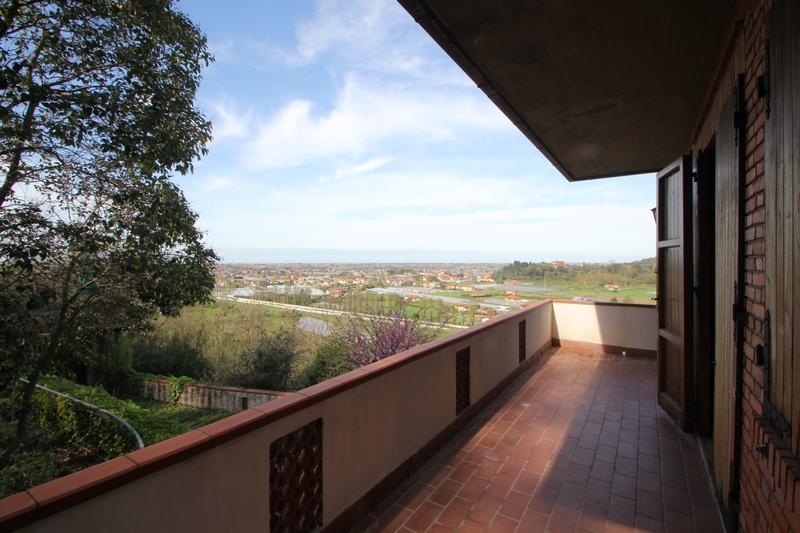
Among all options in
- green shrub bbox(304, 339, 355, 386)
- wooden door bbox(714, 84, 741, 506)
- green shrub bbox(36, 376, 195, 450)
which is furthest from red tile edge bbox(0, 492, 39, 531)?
green shrub bbox(36, 376, 195, 450)

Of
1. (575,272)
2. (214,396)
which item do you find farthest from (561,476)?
(214,396)

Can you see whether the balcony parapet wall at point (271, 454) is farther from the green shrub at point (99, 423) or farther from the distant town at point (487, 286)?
the green shrub at point (99, 423)

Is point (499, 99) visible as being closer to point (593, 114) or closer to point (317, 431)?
point (593, 114)

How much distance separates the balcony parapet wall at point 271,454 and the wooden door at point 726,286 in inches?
68.9

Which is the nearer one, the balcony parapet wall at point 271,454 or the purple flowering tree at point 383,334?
the balcony parapet wall at point 271,454

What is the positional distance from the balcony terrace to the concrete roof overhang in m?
1.95

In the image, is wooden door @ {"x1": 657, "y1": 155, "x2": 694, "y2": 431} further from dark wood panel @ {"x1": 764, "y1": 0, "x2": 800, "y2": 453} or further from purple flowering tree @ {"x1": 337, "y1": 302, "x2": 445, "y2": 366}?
purple flowering tree @ {"x1": 337, "y1": 302, "x2": 445, "y2": 366}

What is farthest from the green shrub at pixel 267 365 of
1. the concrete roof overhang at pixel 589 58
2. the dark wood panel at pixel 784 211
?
the dark wood panel at pixel 784 211

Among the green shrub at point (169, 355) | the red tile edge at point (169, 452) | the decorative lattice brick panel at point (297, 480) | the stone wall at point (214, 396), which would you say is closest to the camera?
the red tile edge at point (169, 452)

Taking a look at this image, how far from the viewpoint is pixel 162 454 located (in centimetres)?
121

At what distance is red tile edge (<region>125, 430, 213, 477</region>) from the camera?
1.16 meters

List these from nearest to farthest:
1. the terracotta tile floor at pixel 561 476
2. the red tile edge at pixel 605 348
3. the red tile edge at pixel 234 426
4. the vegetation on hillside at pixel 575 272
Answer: the red tile edge at pixel 234 426 → the terracotta tile floor at pixel 561 476 → the red tile edge at pixel 605 348 → the vegetation on hillside at pixel 575 272

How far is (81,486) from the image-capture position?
3.31 feet

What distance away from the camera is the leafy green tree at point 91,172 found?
324cm
